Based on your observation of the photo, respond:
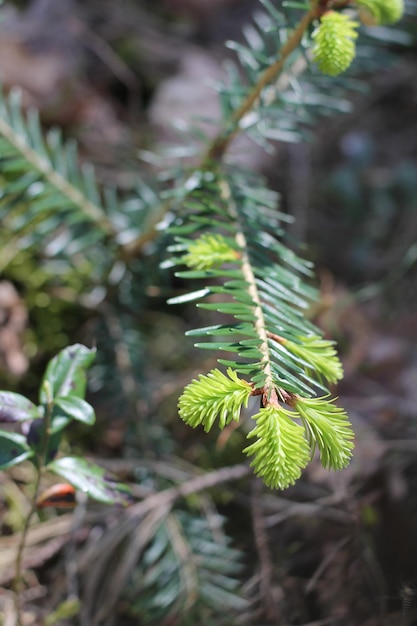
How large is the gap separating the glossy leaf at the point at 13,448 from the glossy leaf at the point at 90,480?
0.06 metres

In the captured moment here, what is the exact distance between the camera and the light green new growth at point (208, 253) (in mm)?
993

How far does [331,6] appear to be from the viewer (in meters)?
0.98

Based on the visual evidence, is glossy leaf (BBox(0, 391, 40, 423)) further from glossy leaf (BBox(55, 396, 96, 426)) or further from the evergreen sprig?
the evergreen sprig

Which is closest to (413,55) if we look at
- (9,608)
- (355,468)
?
(355,468)

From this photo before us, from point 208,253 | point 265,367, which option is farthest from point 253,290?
point 265,367

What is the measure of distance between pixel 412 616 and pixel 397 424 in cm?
58

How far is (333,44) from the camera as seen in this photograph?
904mm

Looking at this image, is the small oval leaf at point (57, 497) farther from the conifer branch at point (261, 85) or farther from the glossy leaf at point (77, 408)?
the conifer branch at point (261, 85)

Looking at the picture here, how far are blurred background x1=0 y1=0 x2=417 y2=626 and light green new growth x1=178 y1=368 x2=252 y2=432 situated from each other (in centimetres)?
69

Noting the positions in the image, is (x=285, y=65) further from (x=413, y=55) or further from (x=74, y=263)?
(x=413, y=55)

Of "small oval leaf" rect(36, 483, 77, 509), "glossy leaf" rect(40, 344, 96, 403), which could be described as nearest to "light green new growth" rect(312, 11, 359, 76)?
"glossy leaf" rect(40, 344, 96, 403)

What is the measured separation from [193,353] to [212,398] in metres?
1.06

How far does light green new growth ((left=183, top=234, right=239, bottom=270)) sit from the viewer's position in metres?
0.99

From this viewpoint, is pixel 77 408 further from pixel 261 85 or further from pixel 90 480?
pixel 261 85
